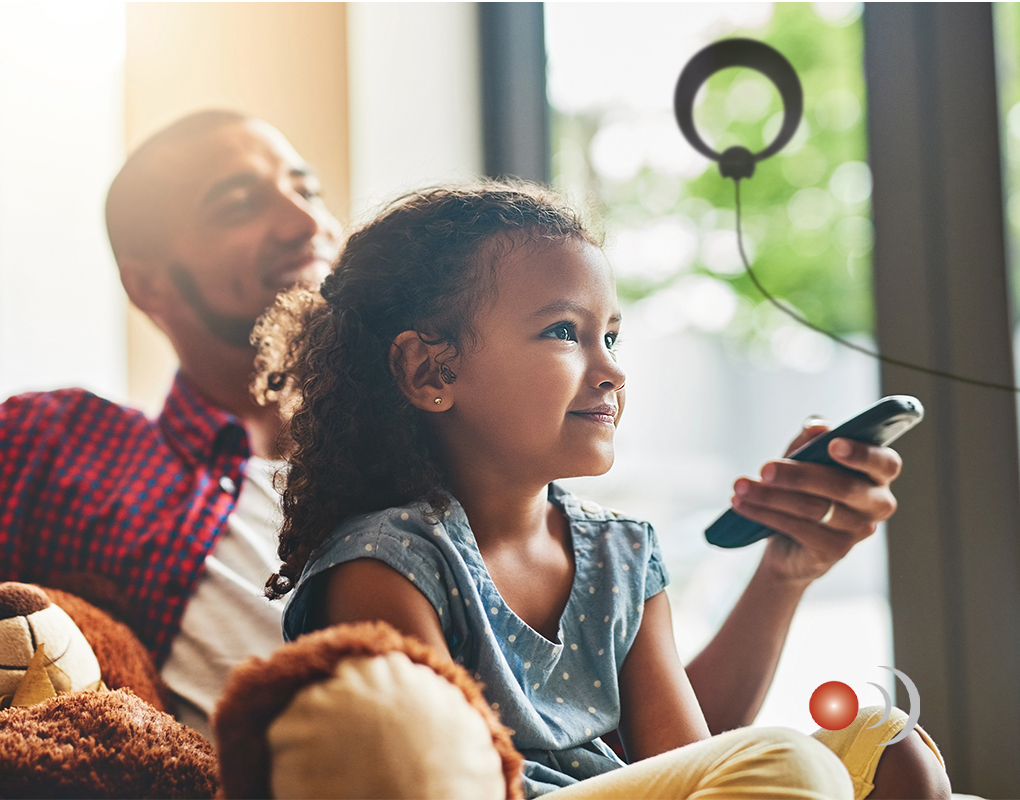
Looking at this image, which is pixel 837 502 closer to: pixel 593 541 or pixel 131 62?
pixel 593 541

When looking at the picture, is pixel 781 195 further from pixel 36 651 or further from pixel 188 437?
pixel 36 651

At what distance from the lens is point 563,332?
79 cm

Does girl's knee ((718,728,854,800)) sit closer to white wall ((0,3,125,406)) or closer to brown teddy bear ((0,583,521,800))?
brown teddy bear ((0,583,521,800))

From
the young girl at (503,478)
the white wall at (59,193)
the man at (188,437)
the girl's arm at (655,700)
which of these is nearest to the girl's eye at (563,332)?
the young girl at (503,478)

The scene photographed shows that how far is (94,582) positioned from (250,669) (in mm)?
590

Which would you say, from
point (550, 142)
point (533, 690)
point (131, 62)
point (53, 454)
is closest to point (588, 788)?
point (533, 690)

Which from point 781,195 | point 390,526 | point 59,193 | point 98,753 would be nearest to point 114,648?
point 98,753

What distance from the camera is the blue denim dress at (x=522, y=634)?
28.1 inches

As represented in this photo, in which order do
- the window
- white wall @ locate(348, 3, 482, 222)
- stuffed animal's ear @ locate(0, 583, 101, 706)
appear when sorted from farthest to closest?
white wall @ locate(348, 3, 482, 222), the window, stuffed animal's ear @ locate(0, 583, 101, 706)

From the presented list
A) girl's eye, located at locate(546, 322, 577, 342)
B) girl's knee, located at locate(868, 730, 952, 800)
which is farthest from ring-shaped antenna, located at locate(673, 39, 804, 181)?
girl's knee, located at locate(868, 730, 952, 800)

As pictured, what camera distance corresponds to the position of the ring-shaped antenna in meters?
0.98

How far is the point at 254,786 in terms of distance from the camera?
480 millimetres

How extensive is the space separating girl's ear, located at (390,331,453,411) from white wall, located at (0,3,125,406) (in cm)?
87

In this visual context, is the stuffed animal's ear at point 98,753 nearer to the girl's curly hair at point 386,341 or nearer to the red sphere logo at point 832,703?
the girl's curly hair at point 386,341
